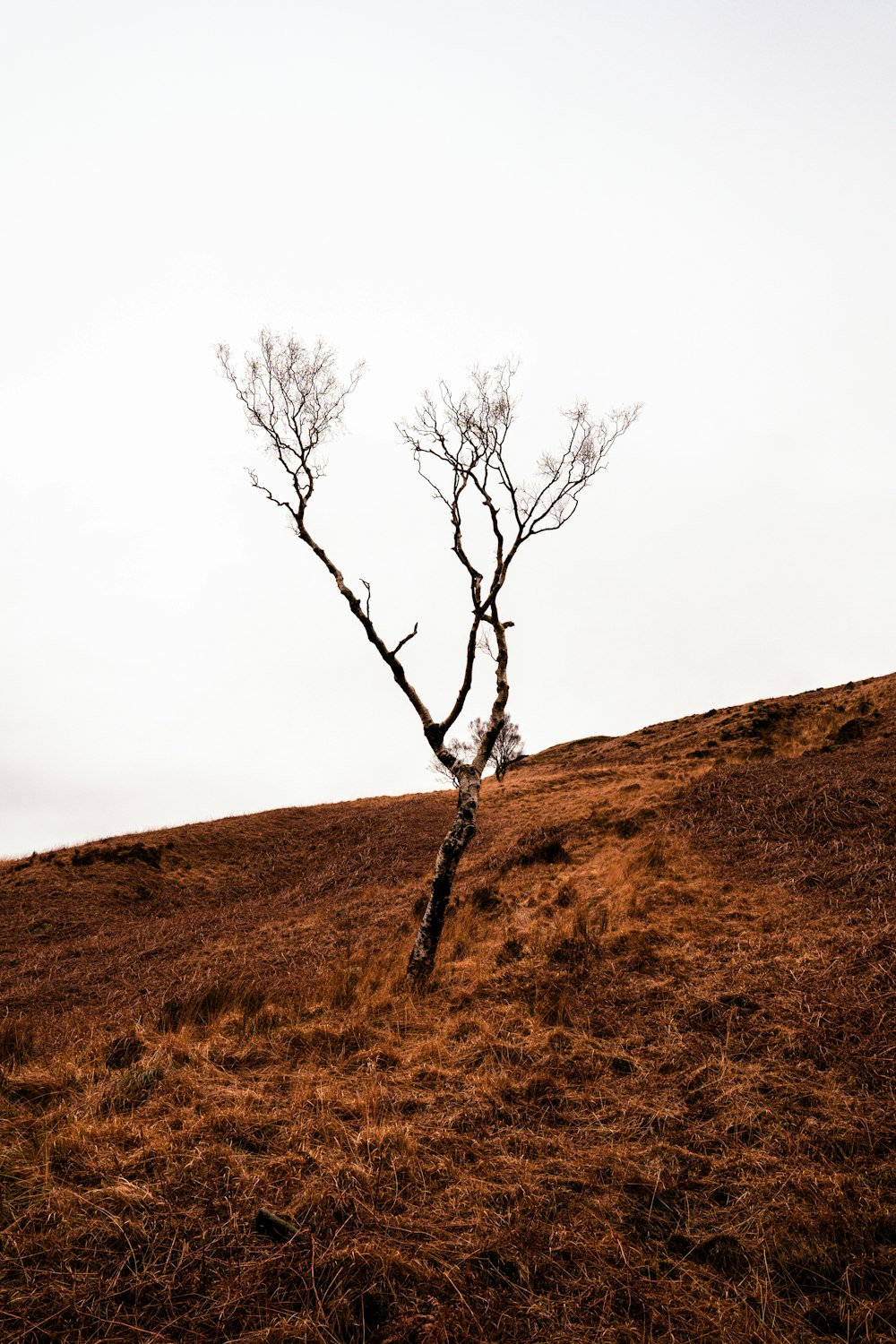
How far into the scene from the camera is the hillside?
11.2ft

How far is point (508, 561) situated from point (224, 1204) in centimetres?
1100

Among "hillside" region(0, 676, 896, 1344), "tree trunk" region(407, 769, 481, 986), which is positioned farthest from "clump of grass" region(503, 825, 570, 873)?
"tree trunk" region(407, 769, 481, 986)

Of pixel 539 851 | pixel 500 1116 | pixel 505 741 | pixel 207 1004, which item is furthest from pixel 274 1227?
pixel 505 741

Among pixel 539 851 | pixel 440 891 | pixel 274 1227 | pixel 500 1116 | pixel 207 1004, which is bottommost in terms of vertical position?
pixel 500 1116

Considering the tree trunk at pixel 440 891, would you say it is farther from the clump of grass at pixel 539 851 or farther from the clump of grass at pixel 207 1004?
the clump of grass at pixel 539 851

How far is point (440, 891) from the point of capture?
950cm

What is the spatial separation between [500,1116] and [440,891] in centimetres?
423

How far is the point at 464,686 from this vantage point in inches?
430

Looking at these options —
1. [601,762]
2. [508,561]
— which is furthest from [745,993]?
[601,762]

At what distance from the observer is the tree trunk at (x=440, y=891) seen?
9.25 metres

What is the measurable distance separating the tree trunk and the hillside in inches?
17.3

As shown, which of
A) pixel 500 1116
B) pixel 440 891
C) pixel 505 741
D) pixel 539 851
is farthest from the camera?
pixel 505 741

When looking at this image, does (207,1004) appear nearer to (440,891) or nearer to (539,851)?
(440,891)

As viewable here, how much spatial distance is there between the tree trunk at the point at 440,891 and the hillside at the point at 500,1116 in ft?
1.44
